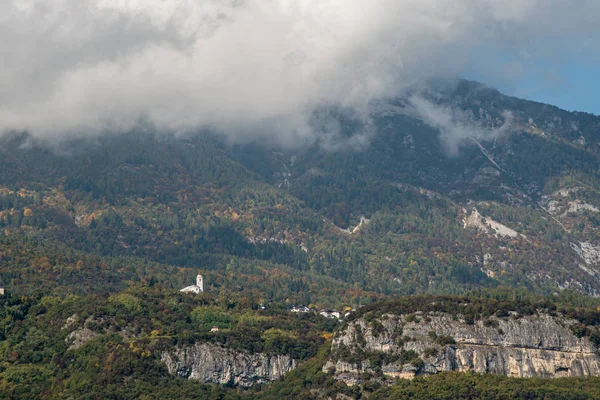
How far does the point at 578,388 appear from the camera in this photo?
14512 cm

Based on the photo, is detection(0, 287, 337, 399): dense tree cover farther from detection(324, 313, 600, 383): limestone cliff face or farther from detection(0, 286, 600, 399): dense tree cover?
detection(324, 313, 600, 383): limestone cliff face

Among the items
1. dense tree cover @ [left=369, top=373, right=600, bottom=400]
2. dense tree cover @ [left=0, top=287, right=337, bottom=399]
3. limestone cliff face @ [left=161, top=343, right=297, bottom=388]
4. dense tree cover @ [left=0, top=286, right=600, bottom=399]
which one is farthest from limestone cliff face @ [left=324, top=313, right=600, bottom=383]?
dense tree cover @ [left=0, top=287, right=337, bottom=399]

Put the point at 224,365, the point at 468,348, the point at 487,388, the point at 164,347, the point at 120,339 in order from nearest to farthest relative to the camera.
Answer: the point at 487,388
the point at 468,348
the point at 164,347
the point at 224,365
the point at 120,339

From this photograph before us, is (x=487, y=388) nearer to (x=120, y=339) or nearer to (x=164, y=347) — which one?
(x=164, y=347)

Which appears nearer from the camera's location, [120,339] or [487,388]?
[487,388]

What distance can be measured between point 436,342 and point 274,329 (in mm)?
36913

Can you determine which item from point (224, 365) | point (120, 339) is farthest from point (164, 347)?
point (224, 365)

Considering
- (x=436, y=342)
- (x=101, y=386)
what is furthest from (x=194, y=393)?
(x=436, y=342)

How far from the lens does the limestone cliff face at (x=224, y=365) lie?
16325 cm

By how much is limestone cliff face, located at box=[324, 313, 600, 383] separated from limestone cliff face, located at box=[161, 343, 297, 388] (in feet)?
44.7

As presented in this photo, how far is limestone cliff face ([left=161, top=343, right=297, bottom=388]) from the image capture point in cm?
16325

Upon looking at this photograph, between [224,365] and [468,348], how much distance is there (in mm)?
36454

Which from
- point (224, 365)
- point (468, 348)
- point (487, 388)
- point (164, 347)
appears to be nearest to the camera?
point (487, 388)

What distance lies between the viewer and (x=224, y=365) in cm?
16562
